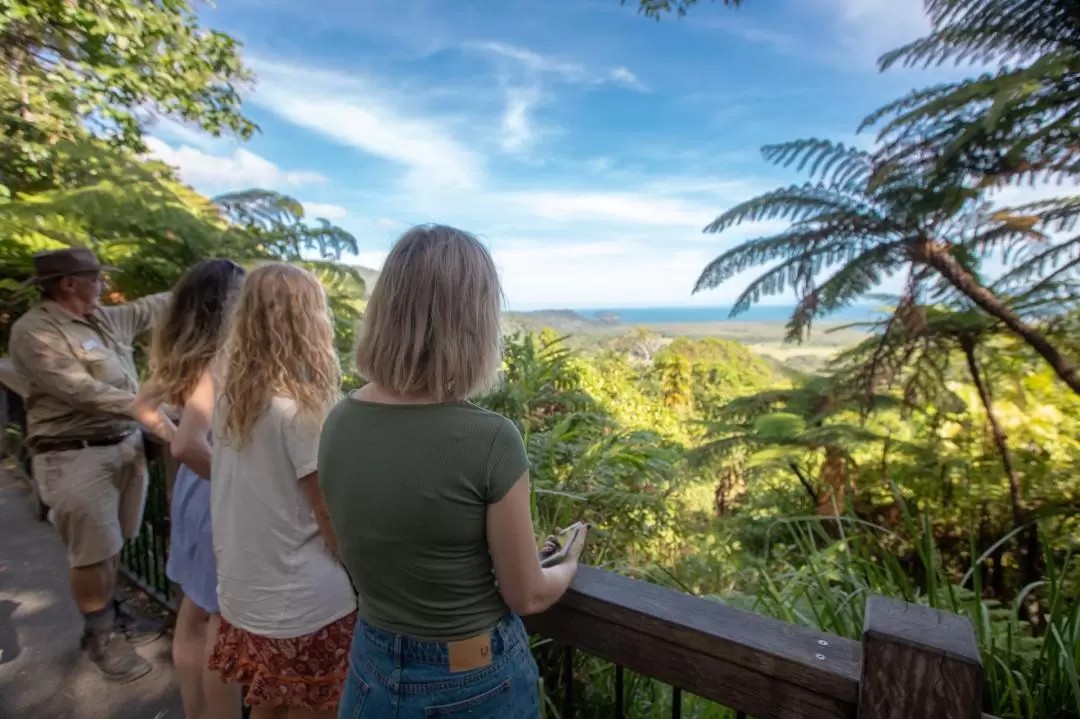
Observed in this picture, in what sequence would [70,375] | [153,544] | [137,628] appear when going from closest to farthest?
[70,375], [137,628], [153,544]

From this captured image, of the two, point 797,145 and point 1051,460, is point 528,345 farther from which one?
point 1051,460

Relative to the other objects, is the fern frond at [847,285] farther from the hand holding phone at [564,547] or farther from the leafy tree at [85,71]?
the leafy tree at [85,71]

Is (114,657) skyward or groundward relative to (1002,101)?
groundward

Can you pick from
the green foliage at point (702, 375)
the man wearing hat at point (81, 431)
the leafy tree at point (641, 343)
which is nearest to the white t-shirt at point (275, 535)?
the man wearing hat at point (81, 431)

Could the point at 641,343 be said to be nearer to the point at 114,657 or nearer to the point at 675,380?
the point at 675,380

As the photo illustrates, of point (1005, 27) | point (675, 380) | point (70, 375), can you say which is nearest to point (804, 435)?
point (1005, 27)

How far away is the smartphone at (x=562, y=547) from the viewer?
1183 mm

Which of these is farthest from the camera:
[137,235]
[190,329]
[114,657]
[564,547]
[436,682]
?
[137,235]

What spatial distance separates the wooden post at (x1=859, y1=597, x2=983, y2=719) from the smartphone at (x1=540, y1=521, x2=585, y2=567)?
0.54 meters

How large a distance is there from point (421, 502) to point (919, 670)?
0.76 metres

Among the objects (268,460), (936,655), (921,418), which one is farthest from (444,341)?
(921,418)

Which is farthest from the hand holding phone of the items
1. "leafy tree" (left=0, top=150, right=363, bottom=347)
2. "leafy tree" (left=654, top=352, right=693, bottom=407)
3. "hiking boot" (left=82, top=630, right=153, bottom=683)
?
"leafy tree" (left=654, top=352, right=693, bottom=407)

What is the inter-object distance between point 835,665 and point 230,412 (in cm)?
139

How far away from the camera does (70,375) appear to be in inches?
96.0
